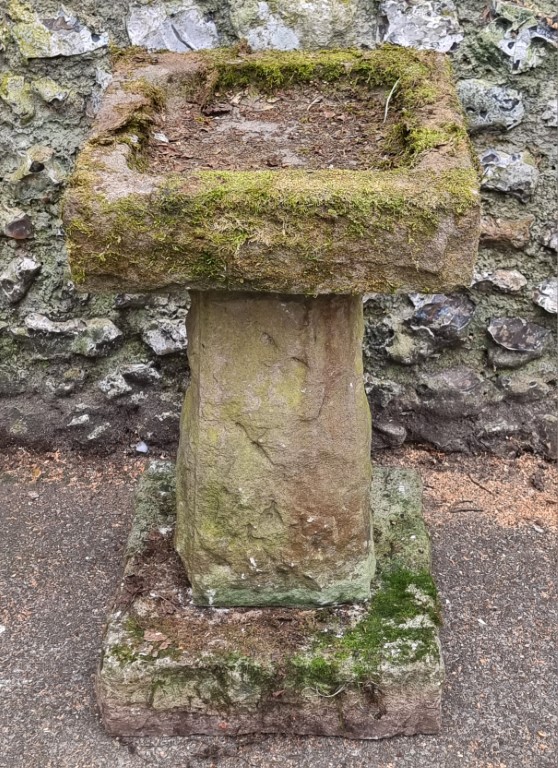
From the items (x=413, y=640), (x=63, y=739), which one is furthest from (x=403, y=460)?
(x=63, y=739)

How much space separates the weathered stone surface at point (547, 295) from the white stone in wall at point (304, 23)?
106 centimetres

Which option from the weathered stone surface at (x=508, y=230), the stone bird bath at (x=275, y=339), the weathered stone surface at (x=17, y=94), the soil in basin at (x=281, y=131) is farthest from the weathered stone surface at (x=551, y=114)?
the weathered stone surface at (x=17, y=94)

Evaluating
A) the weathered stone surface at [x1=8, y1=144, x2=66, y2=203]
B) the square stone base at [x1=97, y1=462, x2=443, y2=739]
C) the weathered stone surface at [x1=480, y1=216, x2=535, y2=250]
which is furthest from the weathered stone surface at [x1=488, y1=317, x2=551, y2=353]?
the weathered stone surface at [x1=8, y1=144, x2=66, y2=203]

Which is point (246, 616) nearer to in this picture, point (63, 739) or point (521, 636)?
point (63, 739)

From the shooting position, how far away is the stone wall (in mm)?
2865

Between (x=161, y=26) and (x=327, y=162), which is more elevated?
(x=161, y=26)

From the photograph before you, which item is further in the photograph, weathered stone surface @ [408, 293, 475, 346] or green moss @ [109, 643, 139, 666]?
weathered stone surface @ [408, 293, 475, 346]

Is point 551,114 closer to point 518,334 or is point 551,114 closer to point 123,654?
point 518,334

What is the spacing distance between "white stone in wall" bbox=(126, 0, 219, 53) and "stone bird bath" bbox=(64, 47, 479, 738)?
551 millimetres

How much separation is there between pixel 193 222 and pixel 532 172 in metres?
1.74

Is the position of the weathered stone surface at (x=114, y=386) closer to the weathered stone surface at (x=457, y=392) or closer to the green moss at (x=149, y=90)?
the weathered stone surface at (x=457, y=392)

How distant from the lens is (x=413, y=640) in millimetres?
2105

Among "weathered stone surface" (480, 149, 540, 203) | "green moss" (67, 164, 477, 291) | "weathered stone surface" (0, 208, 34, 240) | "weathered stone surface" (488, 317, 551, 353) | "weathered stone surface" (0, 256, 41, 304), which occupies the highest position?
"green moss" (67, 164, 477, 291)

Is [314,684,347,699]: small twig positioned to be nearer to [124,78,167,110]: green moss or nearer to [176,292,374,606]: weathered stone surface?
[176,292,374,606]: weathered stone surface
